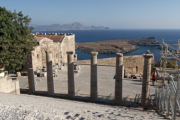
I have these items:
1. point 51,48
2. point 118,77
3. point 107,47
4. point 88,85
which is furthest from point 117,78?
point 107,47

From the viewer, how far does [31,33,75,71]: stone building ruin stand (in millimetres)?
24422

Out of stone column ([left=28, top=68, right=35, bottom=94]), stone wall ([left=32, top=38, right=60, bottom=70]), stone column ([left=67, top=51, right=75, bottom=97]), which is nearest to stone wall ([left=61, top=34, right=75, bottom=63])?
stone wall ([left=32, top=38, right=60, bottom=70])

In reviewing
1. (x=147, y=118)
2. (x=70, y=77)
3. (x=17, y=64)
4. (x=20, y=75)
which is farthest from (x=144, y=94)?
(x=20, y=75)

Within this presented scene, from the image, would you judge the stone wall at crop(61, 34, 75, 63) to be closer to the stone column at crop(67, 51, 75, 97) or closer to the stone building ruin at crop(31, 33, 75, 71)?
the stone building ruin at crop(31, 33, 75, 71)

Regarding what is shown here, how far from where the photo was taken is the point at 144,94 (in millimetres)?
11617

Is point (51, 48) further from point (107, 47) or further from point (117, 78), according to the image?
point (107, 47)

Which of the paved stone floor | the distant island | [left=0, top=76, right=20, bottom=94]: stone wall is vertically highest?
the distant island

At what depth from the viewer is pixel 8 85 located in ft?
46.7

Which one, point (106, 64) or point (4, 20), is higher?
point (4, 20)

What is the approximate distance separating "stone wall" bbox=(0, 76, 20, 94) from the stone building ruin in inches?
230

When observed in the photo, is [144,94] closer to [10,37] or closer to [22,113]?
[22,113]

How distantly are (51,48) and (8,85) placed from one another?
14.4 m

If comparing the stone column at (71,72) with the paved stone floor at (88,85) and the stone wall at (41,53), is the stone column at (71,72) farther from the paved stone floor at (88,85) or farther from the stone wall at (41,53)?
the stone wall at (41,53)

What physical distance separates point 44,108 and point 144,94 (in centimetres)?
689
